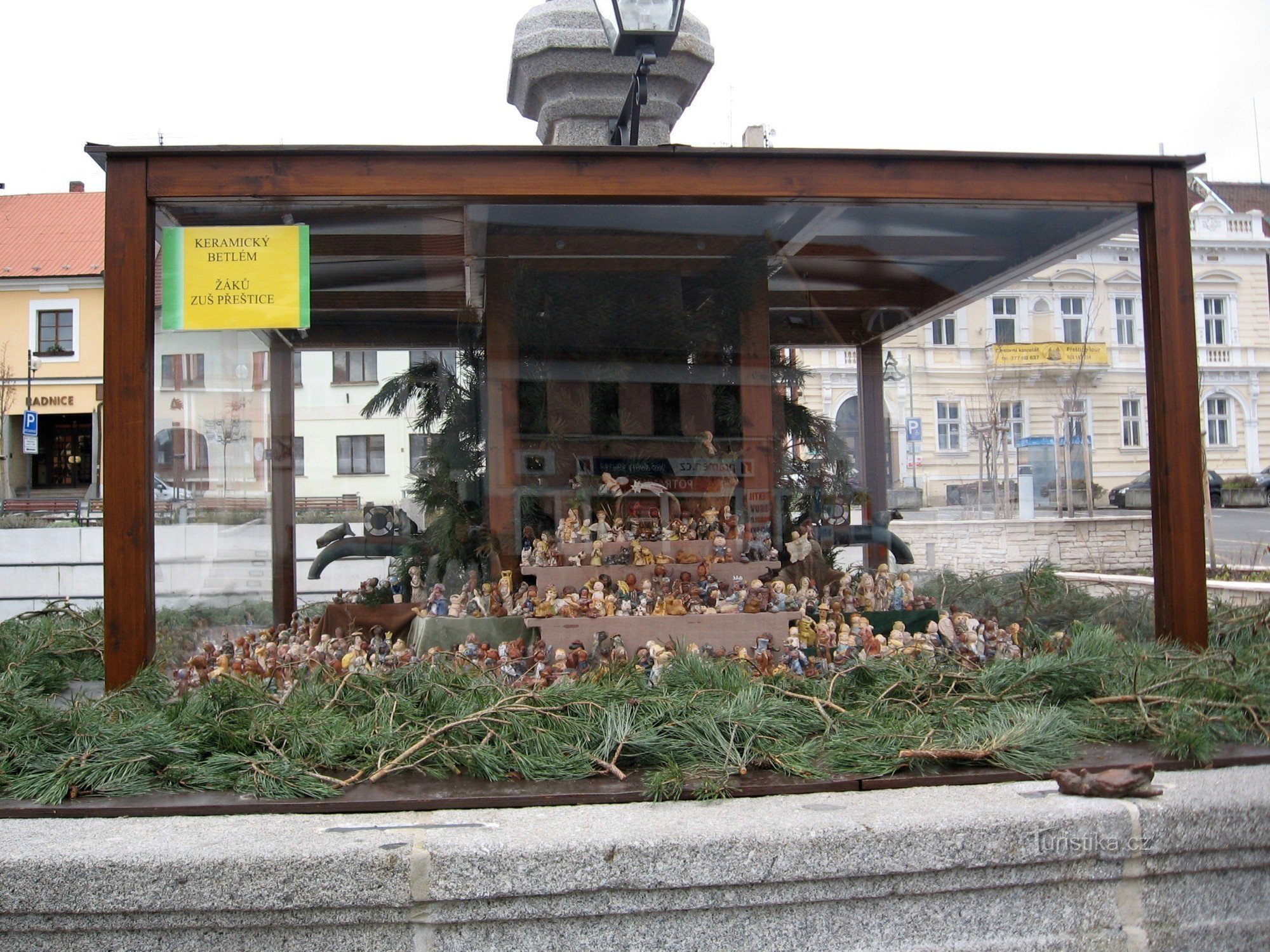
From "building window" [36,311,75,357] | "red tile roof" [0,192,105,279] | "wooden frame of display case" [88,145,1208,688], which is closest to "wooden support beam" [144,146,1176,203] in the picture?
"wooden frame of display case" [88,145,1208,688]

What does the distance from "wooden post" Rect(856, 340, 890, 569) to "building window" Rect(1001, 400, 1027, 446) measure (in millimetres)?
853

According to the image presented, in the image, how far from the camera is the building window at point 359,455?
213 inches

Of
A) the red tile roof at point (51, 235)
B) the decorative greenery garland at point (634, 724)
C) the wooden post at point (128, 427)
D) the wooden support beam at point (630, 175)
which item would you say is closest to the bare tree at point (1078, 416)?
the wooden support beam at point (630, 175)

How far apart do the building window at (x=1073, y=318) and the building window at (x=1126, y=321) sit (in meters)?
0.34

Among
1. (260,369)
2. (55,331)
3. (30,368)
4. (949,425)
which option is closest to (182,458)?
(260,369)

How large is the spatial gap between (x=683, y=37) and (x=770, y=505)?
247 centimetres

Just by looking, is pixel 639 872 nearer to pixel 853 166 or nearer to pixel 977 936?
pixel 977 936

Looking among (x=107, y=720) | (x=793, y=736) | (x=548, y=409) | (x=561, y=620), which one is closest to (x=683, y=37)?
(x=548, y=409)

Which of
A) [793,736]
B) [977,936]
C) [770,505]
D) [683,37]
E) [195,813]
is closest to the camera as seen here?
[977,936]

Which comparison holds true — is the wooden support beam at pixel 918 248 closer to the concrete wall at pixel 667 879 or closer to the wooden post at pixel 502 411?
the wooden post at pixel 502 411

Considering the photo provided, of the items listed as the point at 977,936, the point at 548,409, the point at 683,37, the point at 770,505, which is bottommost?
the point at 977,936

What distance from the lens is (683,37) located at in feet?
16.5

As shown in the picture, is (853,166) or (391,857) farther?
(853,166)

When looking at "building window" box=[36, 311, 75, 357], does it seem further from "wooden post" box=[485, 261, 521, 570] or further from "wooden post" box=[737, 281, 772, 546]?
"wooden post" box=[737, 281, 772, 546]
